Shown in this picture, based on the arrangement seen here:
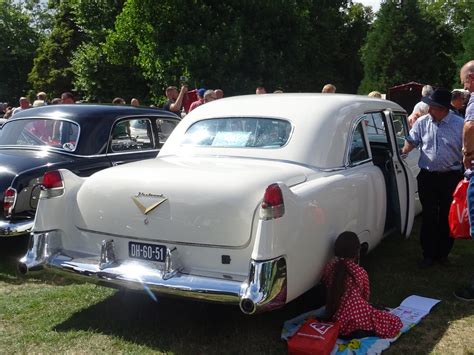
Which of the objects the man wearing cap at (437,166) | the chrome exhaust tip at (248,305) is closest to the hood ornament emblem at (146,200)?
the chrome exhaust tip at (248,305)

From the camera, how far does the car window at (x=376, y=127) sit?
5242mm

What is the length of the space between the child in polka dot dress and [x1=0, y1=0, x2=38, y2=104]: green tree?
145 ft

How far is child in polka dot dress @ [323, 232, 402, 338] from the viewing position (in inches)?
141

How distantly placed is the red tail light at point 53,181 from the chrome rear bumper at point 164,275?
360 mm

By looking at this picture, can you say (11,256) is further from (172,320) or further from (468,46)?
(468,46)

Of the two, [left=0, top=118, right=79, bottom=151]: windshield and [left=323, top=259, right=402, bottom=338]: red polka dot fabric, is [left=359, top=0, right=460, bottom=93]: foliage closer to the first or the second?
[left=0, top=118, right=79, bottom=151]: windshield

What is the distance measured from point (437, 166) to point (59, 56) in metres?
33.7

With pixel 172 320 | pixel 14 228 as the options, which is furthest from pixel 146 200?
pixel 14 228

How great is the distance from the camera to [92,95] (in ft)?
83.0

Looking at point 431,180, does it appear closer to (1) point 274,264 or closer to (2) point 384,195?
(2) point 384,195

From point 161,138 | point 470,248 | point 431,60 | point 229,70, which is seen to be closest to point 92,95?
point 229,70

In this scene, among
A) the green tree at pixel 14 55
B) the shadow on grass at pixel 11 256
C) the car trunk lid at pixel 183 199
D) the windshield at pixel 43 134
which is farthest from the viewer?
the green tree at pixel 14 55

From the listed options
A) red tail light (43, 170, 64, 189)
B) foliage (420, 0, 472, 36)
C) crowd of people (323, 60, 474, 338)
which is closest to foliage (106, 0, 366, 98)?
crowd of people (323, 60, 474, 338)

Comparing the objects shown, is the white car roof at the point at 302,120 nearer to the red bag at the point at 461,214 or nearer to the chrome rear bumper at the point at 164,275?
the red bag at the point at 461,214
